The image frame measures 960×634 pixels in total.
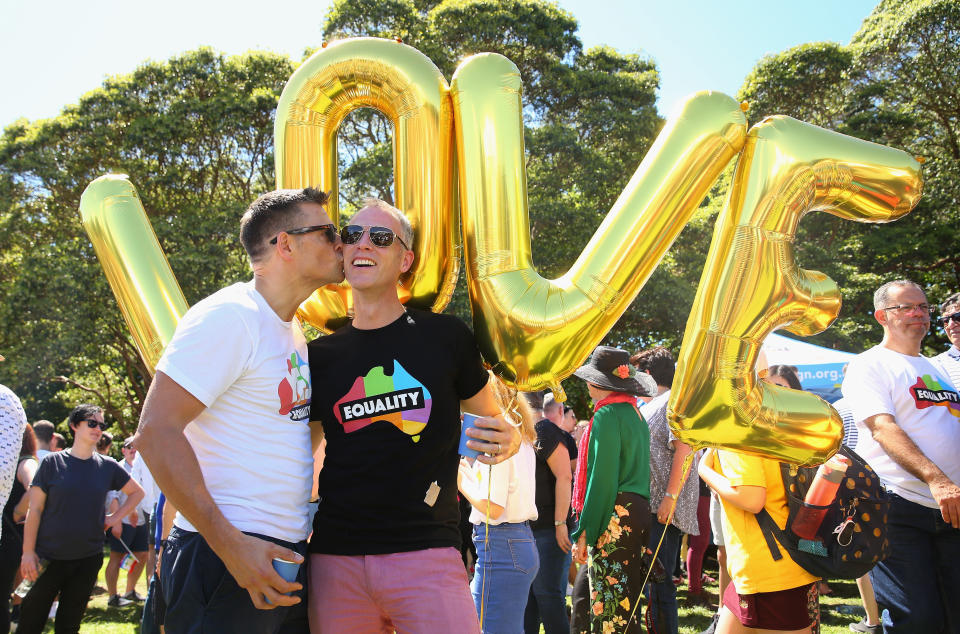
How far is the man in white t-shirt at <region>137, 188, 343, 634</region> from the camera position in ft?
5.79

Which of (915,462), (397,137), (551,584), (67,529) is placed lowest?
(551,584)

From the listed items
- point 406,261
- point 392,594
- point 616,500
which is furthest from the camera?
point 616,500

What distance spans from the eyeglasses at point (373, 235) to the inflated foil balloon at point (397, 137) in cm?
17

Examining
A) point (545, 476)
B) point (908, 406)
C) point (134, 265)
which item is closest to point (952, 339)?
point (908, 406)

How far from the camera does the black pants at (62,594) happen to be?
4641 millimetres

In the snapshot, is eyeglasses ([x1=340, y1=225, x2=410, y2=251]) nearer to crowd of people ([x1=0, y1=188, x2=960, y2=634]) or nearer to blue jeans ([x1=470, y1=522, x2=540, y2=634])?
crowd of people ([x1=0, y1=188, x2=960, y2=634])

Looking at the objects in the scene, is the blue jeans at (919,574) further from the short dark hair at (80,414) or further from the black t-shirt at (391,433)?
the short dark hair at (80,414)

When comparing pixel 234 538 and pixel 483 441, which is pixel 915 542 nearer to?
pixel 483 441

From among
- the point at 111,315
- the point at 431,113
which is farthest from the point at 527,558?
the point at 111,315

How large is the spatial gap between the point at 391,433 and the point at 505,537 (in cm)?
197

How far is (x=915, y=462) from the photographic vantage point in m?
3.43

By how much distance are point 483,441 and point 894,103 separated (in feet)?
71.0

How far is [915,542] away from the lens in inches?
139

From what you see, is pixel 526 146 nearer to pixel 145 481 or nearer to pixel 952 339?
pixel 145 481
